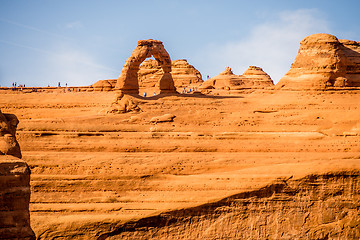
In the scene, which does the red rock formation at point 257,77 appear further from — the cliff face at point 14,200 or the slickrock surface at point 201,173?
the cliff face at point 14,200

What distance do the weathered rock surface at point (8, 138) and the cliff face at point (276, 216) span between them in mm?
6671

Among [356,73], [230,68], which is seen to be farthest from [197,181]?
[230,68]

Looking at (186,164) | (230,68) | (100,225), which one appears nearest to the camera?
(100,225)

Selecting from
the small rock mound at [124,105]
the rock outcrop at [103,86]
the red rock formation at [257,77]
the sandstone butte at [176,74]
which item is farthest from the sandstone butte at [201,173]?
the red rock formation at [257,77]

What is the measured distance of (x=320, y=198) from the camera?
58.2ft

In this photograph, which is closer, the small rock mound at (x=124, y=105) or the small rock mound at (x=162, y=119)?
the small rock mound at (x=162, y=119)

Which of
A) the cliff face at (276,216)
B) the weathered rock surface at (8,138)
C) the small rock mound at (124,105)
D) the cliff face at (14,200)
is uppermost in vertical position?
the small rock mound at (124,105)

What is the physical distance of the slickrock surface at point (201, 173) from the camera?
17016mm

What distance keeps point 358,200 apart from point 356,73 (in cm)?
994

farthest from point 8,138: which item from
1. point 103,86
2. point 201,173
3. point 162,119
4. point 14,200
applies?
point 103,86

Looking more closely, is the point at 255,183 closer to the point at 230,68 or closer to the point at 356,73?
the point at 356,73

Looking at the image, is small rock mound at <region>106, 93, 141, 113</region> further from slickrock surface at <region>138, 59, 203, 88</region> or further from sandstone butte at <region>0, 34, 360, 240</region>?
slickrock surface at <region>138, 59, 203, 88</region>

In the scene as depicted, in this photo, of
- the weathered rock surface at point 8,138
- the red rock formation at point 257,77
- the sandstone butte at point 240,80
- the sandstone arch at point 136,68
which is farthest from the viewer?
the red rock formation at point 257,77

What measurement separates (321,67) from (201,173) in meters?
9.84
